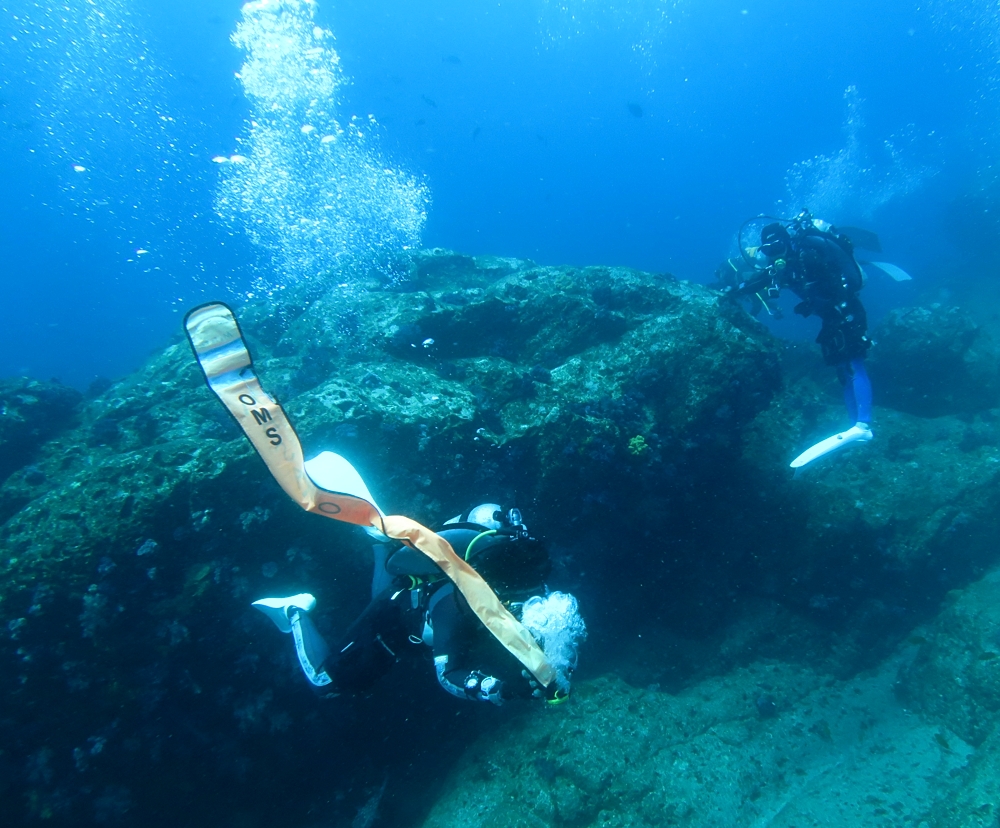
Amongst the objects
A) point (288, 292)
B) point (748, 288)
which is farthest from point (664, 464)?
point (288, 292)

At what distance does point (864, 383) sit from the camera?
7.34 m

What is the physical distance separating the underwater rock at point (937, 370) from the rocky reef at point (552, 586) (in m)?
0.63

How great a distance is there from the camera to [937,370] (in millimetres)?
9594

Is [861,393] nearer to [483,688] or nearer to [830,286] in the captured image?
[830,286]

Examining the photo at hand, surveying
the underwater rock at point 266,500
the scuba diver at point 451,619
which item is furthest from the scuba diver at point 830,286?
the scuba diver at point 451,619

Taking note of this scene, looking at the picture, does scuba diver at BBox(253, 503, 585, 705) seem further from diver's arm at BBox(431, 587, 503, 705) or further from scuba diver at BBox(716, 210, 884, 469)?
scuba diver at BBox(716, 210, 884, 469)

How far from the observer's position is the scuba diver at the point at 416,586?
2.51m

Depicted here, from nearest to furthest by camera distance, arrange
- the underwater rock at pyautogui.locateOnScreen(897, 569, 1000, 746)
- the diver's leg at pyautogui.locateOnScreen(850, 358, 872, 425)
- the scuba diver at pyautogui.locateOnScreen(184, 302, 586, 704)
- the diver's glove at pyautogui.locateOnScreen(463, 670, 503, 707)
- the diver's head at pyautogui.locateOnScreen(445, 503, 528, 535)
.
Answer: the scuba diver at pyautogui.locateOnScreen(184, 302, 586, 704), the diver's glove at pyautogui.locateOnScreen(463, 670, 503, 707), the diver's head at pyautogui.locateOnScreen(445, 503, 528, 535), the underwater rock at pyautogui.locateOnScreen(897, 569, 1000, 746), the diver's leg at pyautogui.locateOnScreen(850, 358, 872, 425)

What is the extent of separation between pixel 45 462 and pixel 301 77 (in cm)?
2493

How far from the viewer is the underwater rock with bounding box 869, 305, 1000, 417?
9.52m

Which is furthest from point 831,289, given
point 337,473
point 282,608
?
point 282,608

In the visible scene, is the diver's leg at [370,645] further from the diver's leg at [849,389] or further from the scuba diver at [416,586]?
the diver's leg at [849,389]

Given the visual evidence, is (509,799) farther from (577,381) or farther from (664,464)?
(577,381)

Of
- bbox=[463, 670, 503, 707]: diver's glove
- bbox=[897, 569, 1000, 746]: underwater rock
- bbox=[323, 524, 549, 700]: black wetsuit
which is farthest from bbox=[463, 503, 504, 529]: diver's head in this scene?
bbox=[897, 569, 1000, 746]: underwater rock
